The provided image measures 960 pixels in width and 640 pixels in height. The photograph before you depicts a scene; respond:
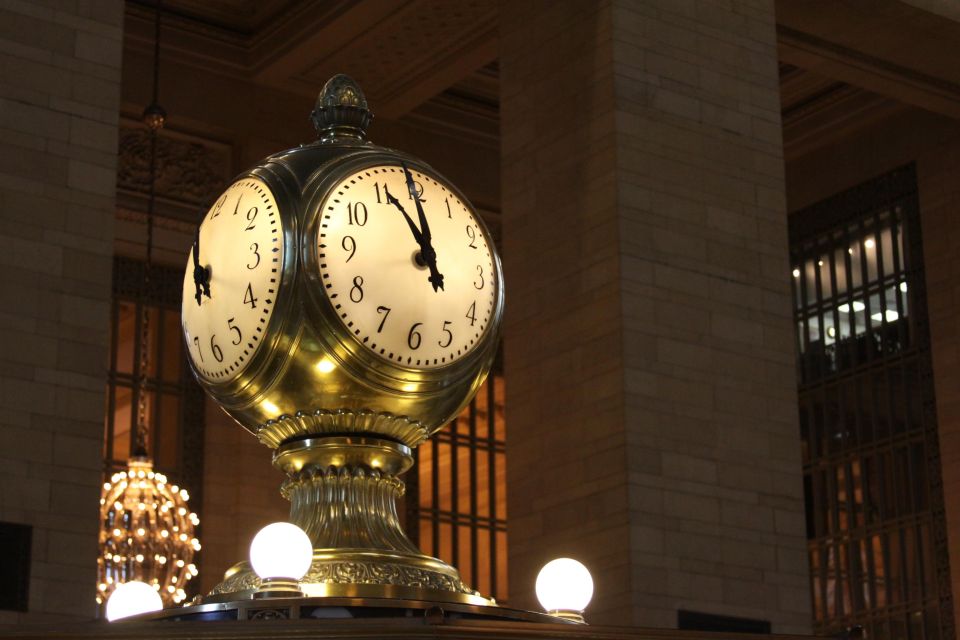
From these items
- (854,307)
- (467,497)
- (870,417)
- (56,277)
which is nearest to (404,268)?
(56,277)

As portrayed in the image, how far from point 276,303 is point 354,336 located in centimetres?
7

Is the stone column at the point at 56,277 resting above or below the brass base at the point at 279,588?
above

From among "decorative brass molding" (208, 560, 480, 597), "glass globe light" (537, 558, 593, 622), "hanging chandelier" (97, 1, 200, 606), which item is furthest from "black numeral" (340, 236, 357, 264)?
"hanging chandelier" (97, 1, 200, 606)

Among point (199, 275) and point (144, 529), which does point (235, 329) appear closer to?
point (199, 275)

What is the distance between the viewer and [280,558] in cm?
118

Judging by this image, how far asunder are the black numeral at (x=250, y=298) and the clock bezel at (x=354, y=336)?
56 mm

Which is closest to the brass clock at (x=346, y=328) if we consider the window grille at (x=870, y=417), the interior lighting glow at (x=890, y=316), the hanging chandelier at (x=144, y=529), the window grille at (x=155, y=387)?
the hanging chandelier at (x=144, y=529)

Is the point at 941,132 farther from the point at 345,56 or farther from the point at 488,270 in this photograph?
the point at 488,270

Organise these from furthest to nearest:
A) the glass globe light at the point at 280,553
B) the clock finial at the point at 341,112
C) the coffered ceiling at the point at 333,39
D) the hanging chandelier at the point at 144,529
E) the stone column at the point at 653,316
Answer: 1. the coffered ceiling at the point at 333,39
2. the hanging chandelier at the point at 144,529
3. the stone column at the point at 653,316
4. the clock finial at the point at 341,112
5. the glass globe light at the point at 280,553

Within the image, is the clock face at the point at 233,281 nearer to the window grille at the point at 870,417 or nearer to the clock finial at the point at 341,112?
the clock finial at the point at 341,112

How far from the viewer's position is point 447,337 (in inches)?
54.6

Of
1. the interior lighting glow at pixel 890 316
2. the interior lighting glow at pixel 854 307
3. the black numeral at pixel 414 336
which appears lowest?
the black numeral at pixel 414 336

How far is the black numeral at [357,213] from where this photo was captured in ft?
4.45

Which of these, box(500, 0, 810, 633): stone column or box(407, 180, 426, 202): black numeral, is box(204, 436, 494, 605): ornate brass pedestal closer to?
box(407, 180, 426, 202): black numeral
